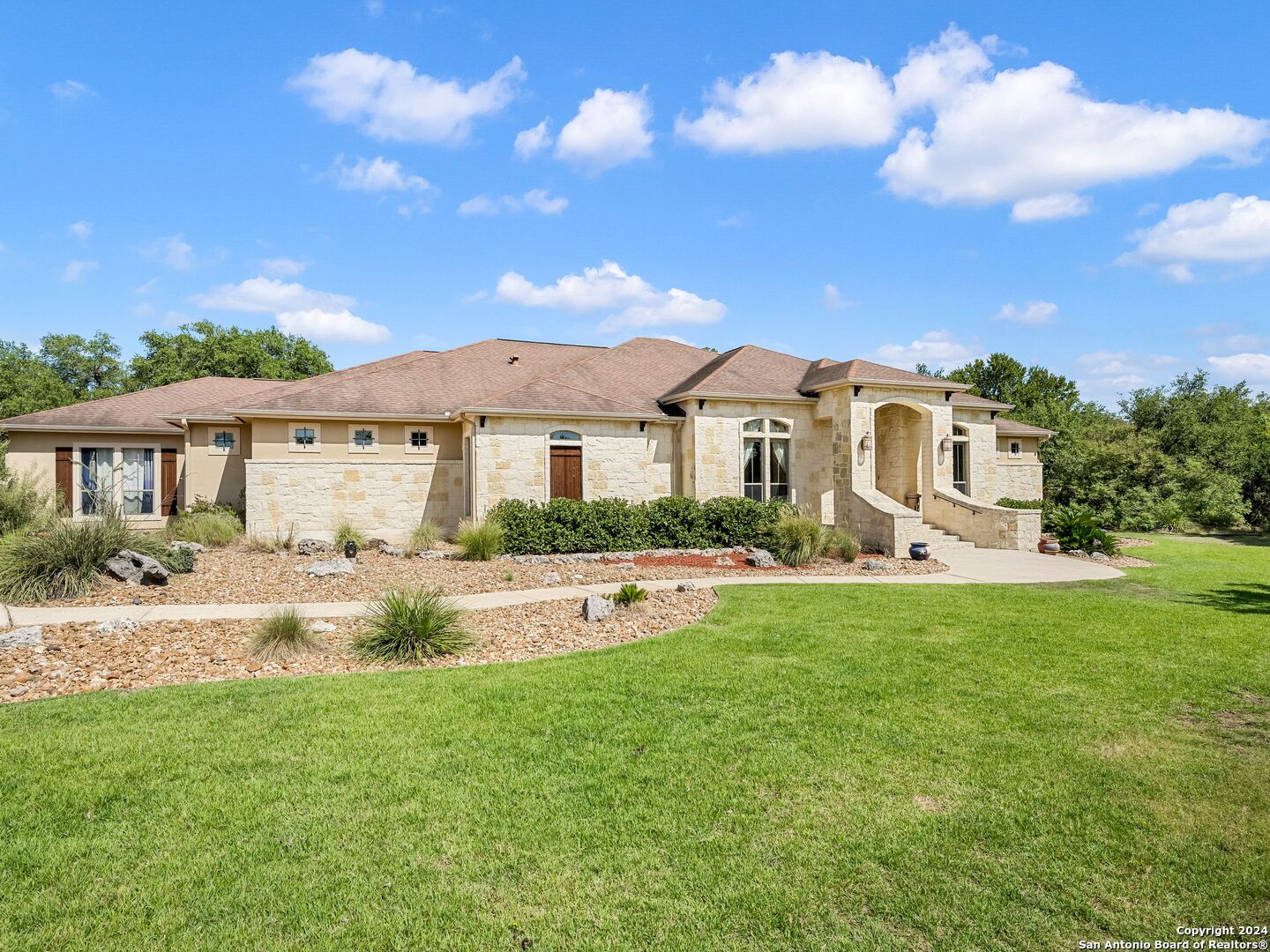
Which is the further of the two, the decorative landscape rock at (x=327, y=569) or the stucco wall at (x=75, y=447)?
the stucco wall at (x=75, y=447)

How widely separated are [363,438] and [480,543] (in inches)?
255

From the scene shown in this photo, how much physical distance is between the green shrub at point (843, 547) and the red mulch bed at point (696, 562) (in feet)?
5.66

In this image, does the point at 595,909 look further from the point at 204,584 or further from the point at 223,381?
the point at 223,381

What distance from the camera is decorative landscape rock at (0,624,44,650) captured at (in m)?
7.27

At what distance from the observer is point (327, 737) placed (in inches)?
198

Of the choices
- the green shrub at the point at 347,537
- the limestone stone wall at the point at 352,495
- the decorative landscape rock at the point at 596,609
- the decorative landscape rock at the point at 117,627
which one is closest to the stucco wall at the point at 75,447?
the limestone stone wall at the point at 352,495

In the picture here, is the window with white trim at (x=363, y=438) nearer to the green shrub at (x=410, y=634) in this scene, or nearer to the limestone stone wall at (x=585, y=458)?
the limestone stone wall at (x=585, y=458)

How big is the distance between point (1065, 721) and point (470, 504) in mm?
15301

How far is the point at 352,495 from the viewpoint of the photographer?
18734 millimetres

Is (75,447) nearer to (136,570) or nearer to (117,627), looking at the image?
(136,570)

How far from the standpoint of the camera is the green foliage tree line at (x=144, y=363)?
37.6 meters

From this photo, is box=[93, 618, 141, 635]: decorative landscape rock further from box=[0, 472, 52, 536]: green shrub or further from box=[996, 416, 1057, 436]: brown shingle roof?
box=[996, 416, 1057, 436]: brown shingle roof

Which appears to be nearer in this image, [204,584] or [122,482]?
[204,584]

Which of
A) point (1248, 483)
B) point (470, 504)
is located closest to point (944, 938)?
point (470, 504)
